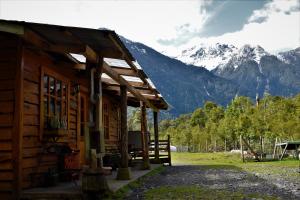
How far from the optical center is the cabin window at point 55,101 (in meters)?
9.59

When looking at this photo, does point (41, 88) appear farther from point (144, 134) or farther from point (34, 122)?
point (144, 134)

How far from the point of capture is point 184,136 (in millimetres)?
62344

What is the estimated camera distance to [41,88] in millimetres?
9141

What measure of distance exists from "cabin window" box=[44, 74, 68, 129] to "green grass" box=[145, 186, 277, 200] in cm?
285

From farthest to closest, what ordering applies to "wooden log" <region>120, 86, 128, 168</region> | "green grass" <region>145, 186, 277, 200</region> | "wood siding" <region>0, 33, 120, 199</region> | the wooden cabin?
1. "wooden log" <region>120, 86, 128, 168</region>
2. "green grass" <region>145, 186, 277, 200</region>
3. "wood siding" <region>0, 33, 120, 199</region>
4. the wooden cabin

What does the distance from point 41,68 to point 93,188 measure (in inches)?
136

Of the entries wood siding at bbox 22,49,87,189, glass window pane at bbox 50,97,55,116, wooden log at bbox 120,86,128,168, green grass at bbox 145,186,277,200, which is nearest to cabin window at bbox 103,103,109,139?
wooden log at bbox 120,86,128,168

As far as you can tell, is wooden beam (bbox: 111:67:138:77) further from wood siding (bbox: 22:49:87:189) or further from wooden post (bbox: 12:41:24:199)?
wooden post (bbox: 12:41:24:199)

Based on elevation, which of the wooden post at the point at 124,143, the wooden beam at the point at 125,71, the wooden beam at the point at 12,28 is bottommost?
the wooden post at the point at 124,143

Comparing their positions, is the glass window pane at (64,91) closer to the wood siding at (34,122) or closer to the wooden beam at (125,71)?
the wood siding at (34,122)

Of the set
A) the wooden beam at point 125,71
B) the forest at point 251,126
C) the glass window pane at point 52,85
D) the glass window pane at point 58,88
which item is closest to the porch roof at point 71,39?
the wooden beam at point 125,71

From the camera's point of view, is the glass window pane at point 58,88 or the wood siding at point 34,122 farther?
the glass window pane at point 58,88

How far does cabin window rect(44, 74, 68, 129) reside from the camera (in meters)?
9.59

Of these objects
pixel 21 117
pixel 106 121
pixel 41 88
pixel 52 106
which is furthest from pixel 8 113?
pixel 106 121
